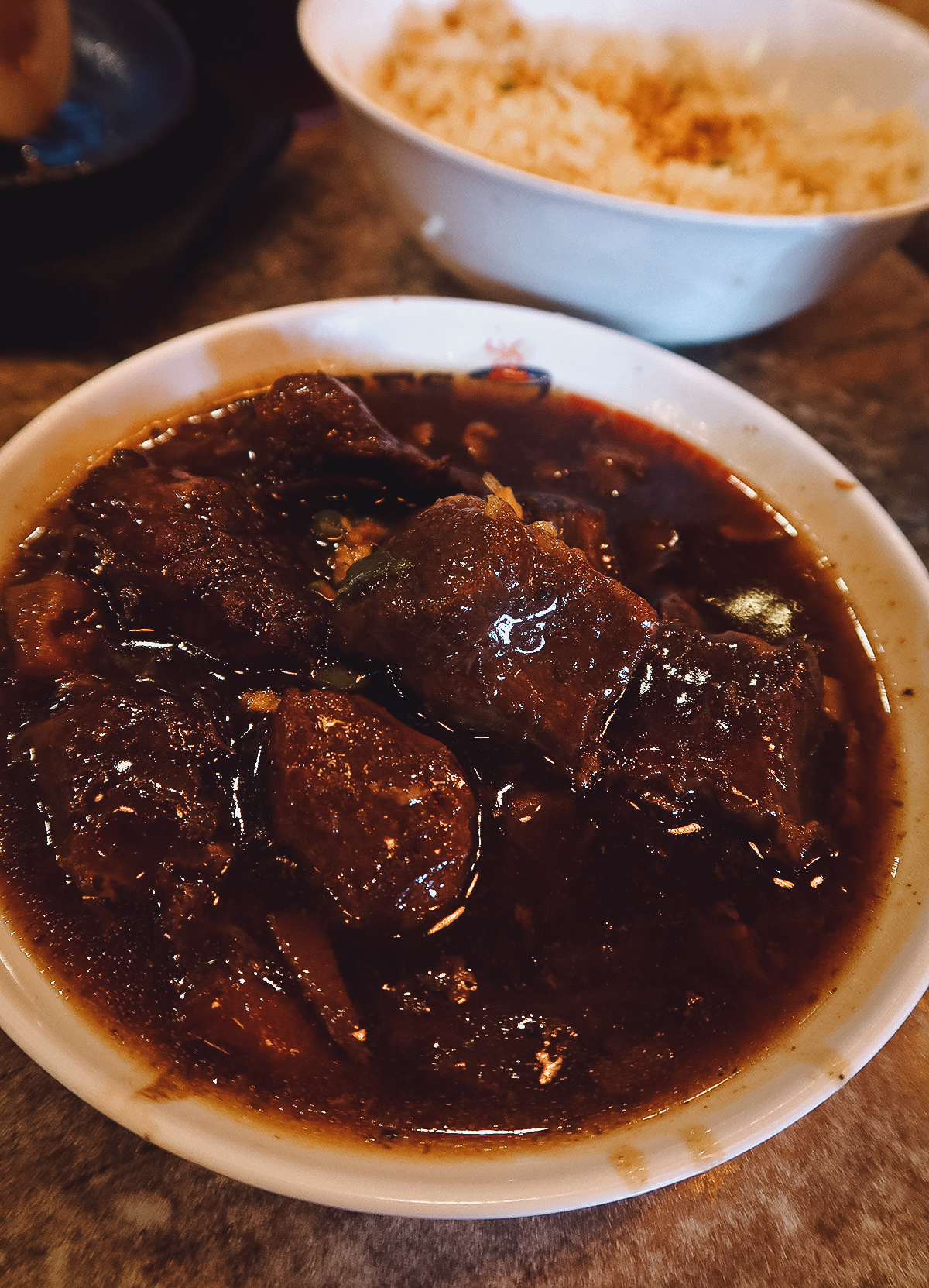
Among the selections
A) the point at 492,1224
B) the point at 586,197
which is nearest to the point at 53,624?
the point at 492,1224

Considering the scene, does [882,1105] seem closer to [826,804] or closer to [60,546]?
[826,804]

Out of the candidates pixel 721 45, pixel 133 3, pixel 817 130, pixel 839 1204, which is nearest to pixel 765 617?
pixel 839 1204

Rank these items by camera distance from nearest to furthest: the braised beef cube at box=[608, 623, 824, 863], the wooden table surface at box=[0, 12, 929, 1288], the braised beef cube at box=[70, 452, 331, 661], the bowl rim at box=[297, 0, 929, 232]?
1. the wooden table surface at box=[0, 12, 929, 1288]
2. the braised beef cube at box=[608, 623, 824, 863]
3. the braised beef cube at box=[70, 452, 331, 661]
4. the bowl rim at box=[297, 0, 929, 232]

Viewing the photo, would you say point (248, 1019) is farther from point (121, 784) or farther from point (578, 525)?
point (578, 525)

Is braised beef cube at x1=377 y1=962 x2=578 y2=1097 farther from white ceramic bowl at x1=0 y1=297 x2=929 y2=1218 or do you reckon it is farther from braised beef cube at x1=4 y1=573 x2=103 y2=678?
braised beef cube at x1=4 y1=573 x2=103 y2=678

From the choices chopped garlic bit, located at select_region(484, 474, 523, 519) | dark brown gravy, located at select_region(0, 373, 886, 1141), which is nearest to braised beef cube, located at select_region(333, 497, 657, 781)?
chopped garlic bit, located at select_region(484, 474, 523, 519)
